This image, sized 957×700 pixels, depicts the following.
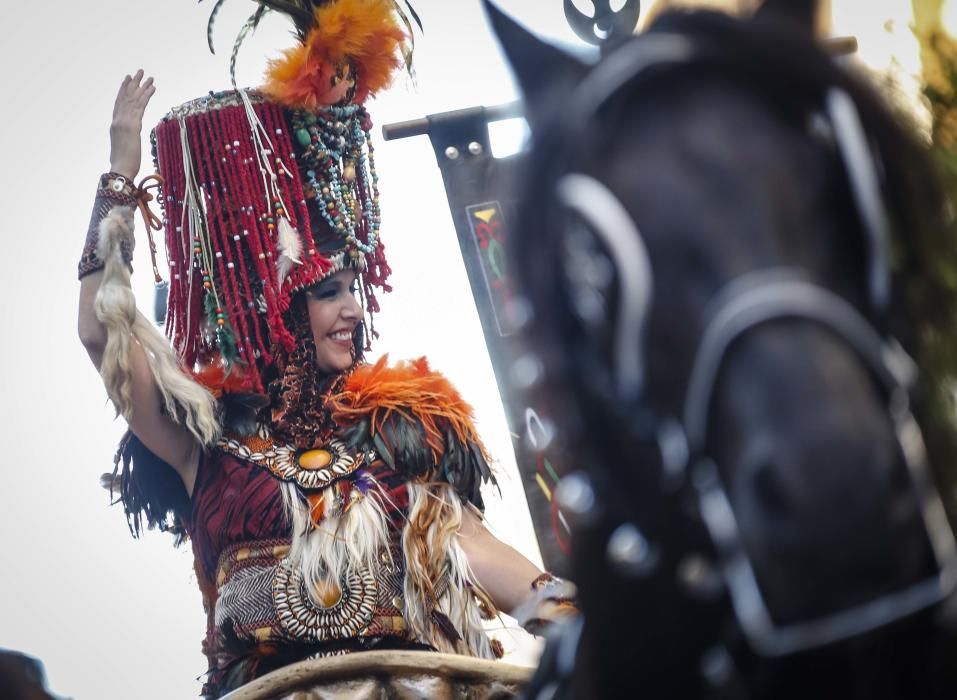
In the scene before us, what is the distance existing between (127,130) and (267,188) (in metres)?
0.43

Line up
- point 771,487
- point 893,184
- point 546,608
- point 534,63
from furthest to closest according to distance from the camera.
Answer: point 546,608 < point 534,63 < point 893,184 < point 771,487

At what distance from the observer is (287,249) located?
3604 millimetres

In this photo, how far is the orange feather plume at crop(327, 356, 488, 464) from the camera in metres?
3.60

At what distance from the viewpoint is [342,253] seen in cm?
371

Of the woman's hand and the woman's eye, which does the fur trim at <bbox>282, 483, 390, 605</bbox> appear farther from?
the woman's hand

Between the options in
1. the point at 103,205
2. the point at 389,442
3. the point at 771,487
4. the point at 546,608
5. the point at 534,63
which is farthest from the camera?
the point at 389,442

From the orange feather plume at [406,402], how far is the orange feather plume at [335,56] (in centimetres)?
84

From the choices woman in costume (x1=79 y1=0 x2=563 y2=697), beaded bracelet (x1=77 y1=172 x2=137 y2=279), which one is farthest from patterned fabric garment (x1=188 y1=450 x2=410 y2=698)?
beaded bracelet (x1=77 y1=172 x2=137 y2=279)

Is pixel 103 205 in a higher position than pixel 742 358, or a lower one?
higher

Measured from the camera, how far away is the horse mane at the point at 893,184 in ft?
3.60

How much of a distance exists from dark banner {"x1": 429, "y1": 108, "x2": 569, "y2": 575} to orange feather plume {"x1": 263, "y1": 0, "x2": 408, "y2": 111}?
294 millimetres

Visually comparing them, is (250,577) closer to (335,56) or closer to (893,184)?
(335,56)

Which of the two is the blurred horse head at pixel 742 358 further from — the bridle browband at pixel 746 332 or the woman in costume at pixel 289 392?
the woman in costume at pixel 289 392

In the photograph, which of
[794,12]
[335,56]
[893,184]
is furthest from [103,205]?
[893,184]
